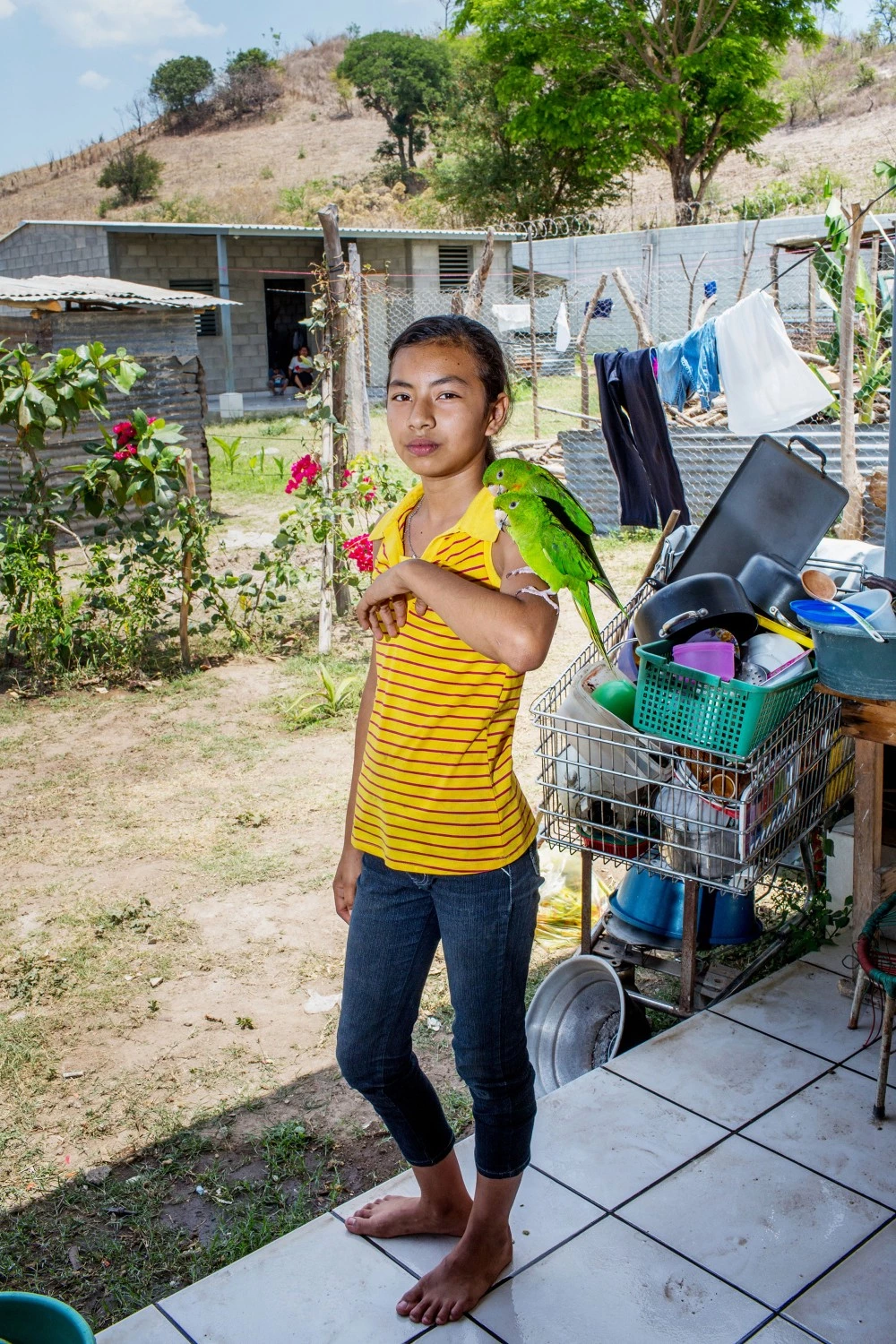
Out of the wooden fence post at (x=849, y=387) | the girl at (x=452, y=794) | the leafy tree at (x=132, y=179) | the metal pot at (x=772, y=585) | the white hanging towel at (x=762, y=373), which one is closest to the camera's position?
the girl at (x=452, y=794)

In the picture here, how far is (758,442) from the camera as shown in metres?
3.28

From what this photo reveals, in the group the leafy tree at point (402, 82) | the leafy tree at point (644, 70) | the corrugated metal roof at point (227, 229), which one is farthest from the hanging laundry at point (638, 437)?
the leafy tree at point (402, 82)

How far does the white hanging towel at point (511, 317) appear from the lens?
60.8 feet

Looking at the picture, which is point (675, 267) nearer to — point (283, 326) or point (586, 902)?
point (283, 326)

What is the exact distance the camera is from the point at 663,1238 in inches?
82.3

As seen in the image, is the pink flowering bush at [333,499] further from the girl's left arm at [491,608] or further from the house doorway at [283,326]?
the house doorway at [283,326]

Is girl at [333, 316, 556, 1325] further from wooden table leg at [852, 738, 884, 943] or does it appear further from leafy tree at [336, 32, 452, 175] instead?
leafy tree at [336, 32, 452, 175]

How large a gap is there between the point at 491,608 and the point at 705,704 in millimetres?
1103

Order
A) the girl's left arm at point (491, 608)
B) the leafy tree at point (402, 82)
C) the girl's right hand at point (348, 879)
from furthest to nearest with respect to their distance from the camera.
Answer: the leafy tree at point (402, 82)
the girl's right hand at point (348, 879)
the girl's left arm at point (491, 608)

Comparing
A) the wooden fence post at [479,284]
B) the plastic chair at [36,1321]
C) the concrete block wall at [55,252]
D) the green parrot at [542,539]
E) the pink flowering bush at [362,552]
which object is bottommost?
the plastic chair at [36,1321]

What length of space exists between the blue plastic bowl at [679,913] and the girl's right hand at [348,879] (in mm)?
1225

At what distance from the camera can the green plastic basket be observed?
8.18 ft

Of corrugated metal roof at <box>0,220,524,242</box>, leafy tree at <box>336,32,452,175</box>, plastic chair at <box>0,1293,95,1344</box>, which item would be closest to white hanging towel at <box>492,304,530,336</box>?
corrugated metal roof at <box>0,220,524,242</box>

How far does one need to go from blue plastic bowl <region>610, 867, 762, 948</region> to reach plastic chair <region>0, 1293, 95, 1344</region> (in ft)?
6.14
